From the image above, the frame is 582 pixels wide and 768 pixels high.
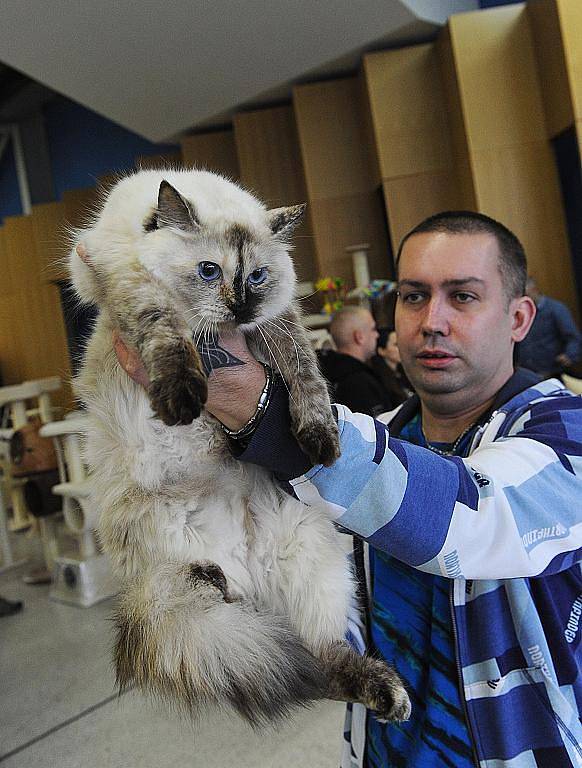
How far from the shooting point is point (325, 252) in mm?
7734

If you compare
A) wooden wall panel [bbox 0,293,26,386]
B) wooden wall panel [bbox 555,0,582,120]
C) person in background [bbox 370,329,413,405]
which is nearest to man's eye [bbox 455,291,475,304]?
person in background [bbox 370,329,413,405]

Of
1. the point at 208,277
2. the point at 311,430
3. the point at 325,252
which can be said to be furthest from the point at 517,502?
the point at 325,252

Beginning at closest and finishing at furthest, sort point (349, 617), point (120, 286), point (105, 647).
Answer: point (120, 286) < point (349, 617) < point (105, 647)

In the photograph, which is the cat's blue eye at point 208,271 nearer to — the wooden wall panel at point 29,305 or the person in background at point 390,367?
the person in background at point 390,367

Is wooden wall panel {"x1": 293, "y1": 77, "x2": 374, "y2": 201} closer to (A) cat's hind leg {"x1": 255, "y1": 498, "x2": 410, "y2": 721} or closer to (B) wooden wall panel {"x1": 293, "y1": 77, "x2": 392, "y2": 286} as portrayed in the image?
(B) wooden wall panel {"x1": 293, "y1": 77, "x2": 392, "y2": 286}

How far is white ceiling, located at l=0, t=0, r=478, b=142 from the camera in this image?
554 cm

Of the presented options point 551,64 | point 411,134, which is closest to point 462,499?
point 551,64

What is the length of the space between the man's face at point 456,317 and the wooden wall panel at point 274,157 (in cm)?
659

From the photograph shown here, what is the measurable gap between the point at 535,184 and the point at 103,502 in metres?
6.22

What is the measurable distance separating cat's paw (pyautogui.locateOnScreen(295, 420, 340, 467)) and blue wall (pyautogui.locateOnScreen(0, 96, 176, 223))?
998cm

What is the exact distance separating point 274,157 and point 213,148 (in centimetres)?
81

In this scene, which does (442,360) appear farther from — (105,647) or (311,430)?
(105,647)

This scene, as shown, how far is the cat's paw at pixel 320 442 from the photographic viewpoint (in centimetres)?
93

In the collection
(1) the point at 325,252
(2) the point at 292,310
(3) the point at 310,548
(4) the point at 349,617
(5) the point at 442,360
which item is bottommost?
(4) the point at 349,617
